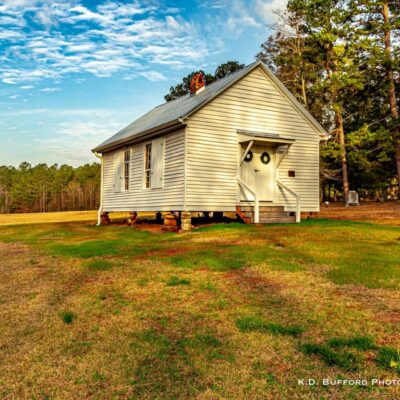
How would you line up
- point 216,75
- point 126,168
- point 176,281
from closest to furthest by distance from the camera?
point 176,281
point 126,168
point 216,75

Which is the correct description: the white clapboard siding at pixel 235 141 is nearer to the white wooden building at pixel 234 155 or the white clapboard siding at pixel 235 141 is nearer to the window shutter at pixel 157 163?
the white wooden building at pixel 234 155

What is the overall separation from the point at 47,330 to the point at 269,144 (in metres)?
13.6

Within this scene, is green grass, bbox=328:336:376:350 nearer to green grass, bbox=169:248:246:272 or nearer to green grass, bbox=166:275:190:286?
green grass, bbox=166:275:190:286

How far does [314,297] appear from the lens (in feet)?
18.4

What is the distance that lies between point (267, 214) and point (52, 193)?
326 feet

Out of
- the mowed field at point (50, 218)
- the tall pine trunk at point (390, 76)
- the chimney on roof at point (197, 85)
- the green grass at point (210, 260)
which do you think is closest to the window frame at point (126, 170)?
the chimney on roof at point (197, 85)

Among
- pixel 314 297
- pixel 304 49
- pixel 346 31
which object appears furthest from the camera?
pixel 304 49

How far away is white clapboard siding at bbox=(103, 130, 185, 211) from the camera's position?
1524cm

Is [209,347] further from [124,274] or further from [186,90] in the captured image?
[186,90]

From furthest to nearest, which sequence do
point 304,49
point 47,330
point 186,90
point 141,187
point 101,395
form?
point 186,90 < point 304,49 < point 141,187 < point 47,330 < point 101,395

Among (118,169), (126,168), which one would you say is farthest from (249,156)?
(118,169)

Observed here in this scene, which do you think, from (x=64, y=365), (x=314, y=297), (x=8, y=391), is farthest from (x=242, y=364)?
(x=314, y=297)

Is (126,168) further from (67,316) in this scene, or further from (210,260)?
(67,316)

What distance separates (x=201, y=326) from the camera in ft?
15.1
